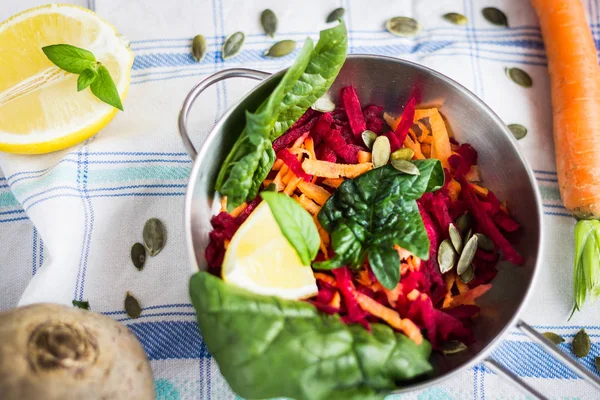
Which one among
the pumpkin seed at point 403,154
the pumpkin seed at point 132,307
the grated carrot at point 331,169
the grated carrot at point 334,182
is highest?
the pumpkin seed at point 403,154

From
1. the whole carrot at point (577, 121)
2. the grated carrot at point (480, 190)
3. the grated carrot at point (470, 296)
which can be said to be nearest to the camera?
the grated carrot at point (470, 296)

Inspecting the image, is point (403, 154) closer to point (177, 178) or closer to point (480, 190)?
point (480, 190)

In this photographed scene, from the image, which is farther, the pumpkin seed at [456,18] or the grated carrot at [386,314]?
the pumpkin seed at [456,18]

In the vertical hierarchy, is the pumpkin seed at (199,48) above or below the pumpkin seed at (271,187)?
above

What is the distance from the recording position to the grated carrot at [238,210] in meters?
1.26

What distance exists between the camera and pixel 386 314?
1.18 metres

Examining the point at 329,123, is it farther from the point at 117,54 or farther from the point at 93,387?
the point at 93,387

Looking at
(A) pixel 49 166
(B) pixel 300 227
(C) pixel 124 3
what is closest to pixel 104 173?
(A) pixel 49 166

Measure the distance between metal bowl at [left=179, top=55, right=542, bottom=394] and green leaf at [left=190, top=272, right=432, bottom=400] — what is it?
85 mm

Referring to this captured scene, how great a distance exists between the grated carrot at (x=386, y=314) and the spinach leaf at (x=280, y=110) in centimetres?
32

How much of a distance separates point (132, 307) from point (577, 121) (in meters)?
1.25

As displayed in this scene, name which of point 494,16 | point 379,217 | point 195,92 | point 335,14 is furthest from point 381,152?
point 494,16

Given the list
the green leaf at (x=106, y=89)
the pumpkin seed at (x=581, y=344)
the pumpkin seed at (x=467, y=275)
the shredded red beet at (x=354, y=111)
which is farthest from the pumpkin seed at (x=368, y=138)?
the pumpkin seed at (x=581, y=344)

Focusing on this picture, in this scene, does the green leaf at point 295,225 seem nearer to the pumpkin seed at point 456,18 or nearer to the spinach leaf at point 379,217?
the spinach leaf at point 379,217
